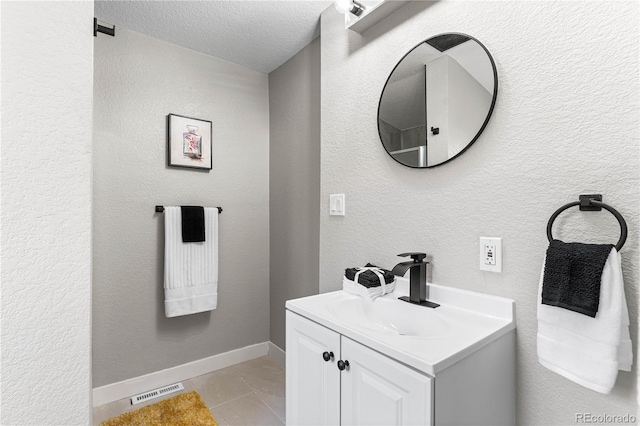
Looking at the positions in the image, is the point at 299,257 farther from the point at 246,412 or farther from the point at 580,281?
the point at 580,281

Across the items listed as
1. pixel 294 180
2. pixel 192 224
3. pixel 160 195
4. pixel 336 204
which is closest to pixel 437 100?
pixel 336 204

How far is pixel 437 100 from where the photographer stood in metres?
1.26

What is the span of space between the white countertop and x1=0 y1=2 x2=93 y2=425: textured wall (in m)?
0.75

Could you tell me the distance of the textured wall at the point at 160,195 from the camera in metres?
1.98

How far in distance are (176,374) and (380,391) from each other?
1.89m

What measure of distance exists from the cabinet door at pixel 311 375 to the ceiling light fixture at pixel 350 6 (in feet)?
4.42

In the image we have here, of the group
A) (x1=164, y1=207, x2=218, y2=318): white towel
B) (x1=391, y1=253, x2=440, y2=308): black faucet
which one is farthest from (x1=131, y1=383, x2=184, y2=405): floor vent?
(x1=391, y1=253, x2=440, y2=308): black faucet

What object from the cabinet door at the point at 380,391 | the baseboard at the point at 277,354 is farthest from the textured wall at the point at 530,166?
the baseboard at the point at 277,354

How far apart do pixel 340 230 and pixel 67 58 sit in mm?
1294

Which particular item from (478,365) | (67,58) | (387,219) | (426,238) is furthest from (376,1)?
(478,365)

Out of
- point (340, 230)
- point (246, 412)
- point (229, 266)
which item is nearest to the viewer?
point (340, 230)

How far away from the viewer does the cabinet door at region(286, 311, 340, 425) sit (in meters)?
1.02

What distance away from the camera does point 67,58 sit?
3.43 ft

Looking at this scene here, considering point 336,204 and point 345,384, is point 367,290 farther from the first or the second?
point 336,204
